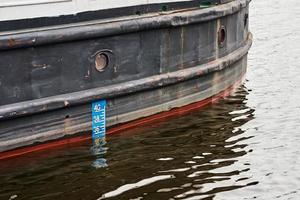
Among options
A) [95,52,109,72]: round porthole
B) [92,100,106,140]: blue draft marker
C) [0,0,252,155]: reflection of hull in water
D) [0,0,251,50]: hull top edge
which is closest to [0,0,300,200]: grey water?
[92,100,106,140]: blue draft marker

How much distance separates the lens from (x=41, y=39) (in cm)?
672

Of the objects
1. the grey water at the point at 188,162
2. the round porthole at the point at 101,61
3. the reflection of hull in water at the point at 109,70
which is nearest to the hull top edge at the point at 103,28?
the reflection of hull in water at the point at 109,70

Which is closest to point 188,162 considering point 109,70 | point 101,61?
point 109,70

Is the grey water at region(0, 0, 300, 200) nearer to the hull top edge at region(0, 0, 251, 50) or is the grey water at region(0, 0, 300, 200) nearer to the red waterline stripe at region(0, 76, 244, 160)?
the red waterline stripe at region(0, 76, 244, 160)

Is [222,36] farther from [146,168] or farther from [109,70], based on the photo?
[146,168]

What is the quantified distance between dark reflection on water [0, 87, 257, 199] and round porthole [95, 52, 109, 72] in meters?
0.87

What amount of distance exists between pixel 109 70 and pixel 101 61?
15 cm

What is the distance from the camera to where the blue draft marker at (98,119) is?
7465 millimetres

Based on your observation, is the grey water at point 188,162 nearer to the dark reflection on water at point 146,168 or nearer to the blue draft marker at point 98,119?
the dark reflection on water at point 146,168

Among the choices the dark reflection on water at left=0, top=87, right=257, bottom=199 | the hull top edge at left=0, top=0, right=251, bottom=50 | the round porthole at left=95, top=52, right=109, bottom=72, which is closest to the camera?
the dark reflection on water at left=0, top=87, right=257, bottom=199

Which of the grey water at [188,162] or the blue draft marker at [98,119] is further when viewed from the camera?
the blue draft marker at [98,119]

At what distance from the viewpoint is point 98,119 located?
297 inches

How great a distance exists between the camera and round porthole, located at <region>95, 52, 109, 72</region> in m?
A: 7.43

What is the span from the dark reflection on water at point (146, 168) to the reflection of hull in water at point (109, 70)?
0.32m
